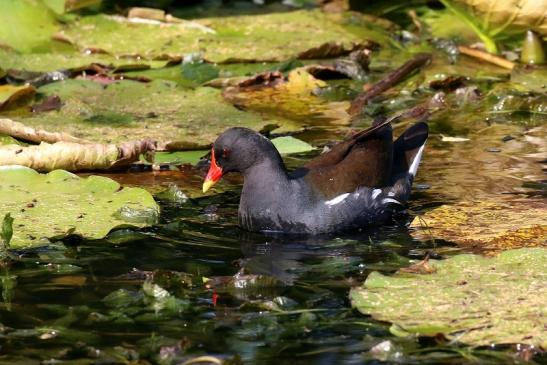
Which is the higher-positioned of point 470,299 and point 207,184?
point 470,299

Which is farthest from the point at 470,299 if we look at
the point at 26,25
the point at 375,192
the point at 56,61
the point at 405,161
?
the point at 26,25

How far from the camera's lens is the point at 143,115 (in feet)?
18.8

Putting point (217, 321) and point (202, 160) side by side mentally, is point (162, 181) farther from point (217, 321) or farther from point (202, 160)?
point (217, 321)

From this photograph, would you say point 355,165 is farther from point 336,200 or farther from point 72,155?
point 72,155

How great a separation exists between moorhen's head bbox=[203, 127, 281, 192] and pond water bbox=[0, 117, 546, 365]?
0.21 m

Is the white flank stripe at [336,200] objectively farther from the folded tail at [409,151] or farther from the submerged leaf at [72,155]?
the submerged leaf at [72,155]

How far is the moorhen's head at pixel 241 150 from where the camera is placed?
459 centimetres

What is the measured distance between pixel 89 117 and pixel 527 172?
6.73 feet

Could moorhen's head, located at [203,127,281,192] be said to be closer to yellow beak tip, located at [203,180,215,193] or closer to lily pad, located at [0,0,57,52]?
yellow beak tip, located at [203,180,215,193]

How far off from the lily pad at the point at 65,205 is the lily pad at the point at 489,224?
102cm

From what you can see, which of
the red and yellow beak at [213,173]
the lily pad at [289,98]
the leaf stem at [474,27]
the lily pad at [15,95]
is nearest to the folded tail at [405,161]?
the red and yellow beak at [213,173]

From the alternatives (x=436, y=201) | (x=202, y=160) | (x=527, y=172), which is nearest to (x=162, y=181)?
(x=202, y=160)

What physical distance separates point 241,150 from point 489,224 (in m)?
0.99

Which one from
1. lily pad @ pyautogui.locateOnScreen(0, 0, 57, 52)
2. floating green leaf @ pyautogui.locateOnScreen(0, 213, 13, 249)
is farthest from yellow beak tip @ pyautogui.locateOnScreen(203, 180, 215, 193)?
lily pad @ pyautogui.locateOnScreen(0, 0, 57, 52)
